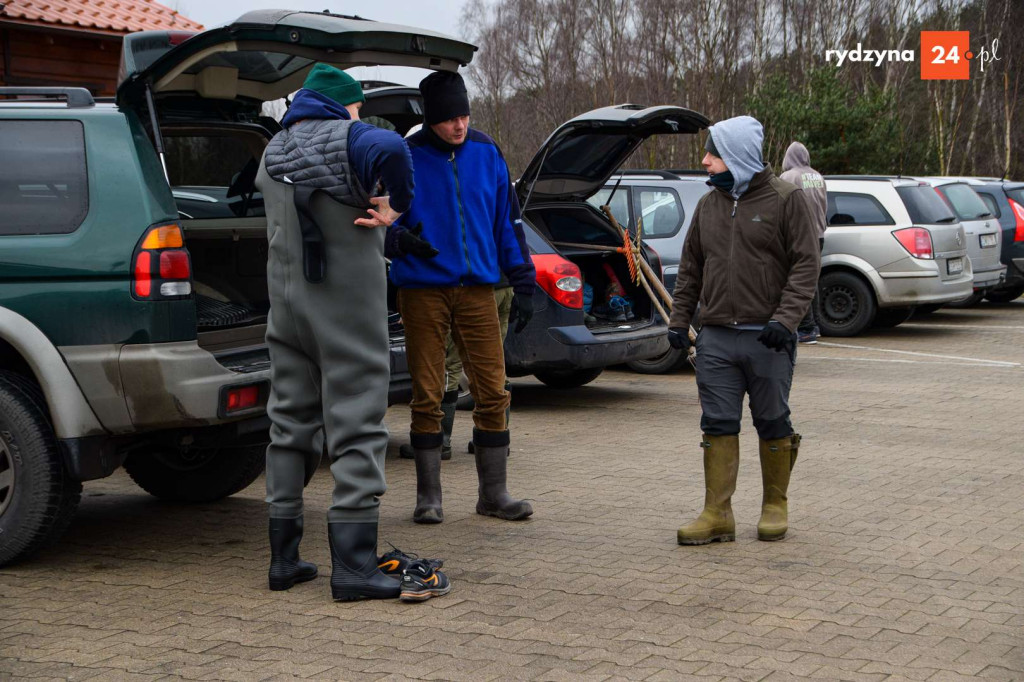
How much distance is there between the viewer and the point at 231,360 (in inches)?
212

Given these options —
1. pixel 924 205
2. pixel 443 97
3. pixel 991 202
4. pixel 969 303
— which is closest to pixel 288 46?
pixel 443 97

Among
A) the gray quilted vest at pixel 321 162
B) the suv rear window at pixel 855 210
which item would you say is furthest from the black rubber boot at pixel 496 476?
the suv rear window at pixel 855 210

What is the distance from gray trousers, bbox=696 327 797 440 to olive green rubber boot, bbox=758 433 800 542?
5 centimetres

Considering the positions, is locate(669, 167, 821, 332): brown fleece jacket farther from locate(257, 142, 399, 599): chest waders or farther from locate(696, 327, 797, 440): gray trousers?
locate(257, 142, 399, 599): chest waders

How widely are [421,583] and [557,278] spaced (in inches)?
178

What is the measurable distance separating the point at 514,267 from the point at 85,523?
2430 mm

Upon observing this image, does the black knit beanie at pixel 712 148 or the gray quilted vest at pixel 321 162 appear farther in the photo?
the black knit beanie at pixel 712 148

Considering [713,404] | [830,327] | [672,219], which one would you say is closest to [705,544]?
[713,404]

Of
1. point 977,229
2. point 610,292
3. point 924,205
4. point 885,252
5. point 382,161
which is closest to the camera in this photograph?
point 382,161

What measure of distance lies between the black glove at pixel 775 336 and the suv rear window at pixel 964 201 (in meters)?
11.4

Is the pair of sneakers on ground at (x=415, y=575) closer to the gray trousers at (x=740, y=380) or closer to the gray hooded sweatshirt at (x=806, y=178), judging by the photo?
the gray trousers at (x=740, y=380)

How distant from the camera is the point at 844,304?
14.7m

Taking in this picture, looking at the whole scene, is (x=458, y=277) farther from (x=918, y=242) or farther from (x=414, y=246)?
(x=918, y=242)

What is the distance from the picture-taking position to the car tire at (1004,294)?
18.5 metres
